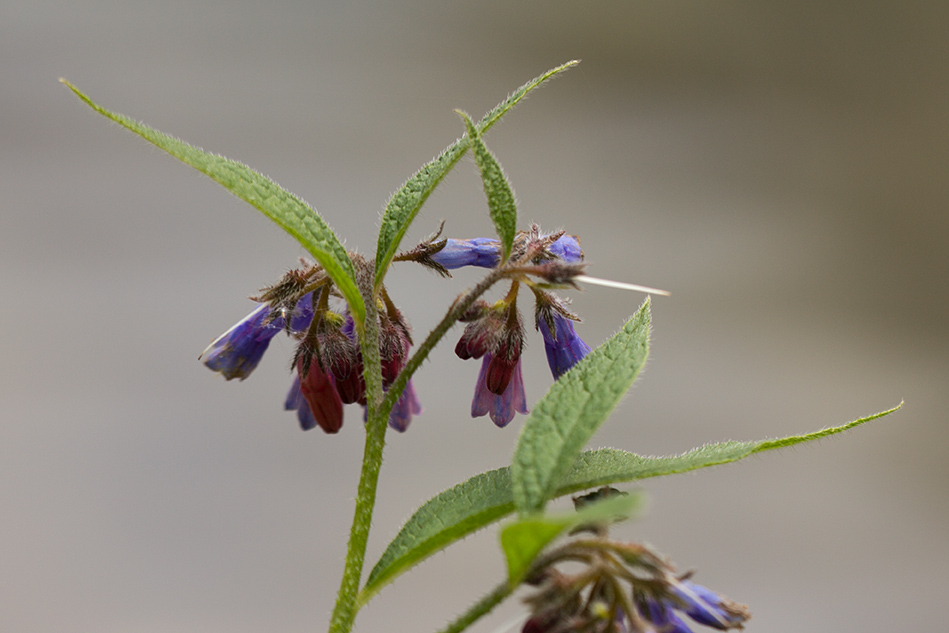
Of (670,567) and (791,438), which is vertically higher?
(791,438)

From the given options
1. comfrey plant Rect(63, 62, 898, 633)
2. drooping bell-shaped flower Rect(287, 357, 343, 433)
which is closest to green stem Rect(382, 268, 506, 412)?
comfrey plant Rect(63, 62, 898, 633)

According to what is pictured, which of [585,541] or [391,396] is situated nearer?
[585,541]

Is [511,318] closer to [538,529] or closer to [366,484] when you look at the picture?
[366,484]

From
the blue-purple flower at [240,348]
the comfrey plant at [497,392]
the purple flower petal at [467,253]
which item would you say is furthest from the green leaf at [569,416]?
the blue-purple flower at [240,348]

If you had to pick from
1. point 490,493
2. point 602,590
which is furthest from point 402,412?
point 602,590

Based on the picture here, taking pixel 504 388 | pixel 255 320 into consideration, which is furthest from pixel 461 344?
pixel 255 320

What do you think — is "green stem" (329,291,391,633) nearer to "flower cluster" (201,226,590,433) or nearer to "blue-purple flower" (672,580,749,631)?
"flower cluster" (201,226,590,433)

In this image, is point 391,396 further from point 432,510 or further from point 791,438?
point 791,438
